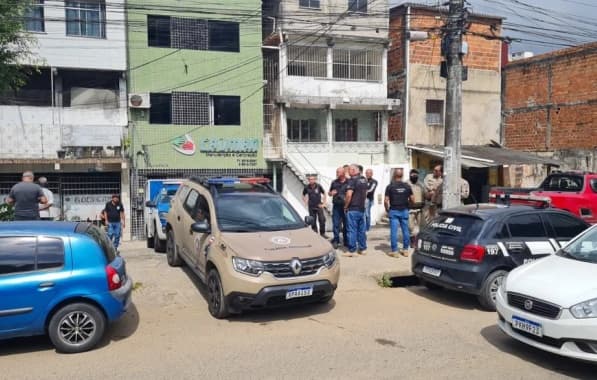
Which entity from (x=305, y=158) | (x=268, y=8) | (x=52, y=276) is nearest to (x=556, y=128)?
(x=305, y=158)

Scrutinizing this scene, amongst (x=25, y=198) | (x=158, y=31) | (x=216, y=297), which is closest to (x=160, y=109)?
(x=158, y=31)

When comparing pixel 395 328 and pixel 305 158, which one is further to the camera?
pixel 305 158

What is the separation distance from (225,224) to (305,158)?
42.9 ft

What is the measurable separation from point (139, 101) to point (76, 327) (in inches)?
543

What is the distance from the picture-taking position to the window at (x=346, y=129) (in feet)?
70.7

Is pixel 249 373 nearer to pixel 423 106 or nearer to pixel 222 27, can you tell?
pixel 222 27

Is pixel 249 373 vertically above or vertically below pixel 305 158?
below

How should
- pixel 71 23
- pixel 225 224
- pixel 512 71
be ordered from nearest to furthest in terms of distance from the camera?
pixel 225 224 → pixel 71 23 → pixel 512 71

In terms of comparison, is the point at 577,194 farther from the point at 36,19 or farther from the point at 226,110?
the point at 36,19

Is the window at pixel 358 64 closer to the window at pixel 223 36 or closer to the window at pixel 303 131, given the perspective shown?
the window at pixel 303 131

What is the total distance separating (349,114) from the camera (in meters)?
21.5

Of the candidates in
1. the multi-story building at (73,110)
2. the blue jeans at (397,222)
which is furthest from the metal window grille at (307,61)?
the blue jeans at (397,222)

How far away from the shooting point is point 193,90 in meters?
18.8

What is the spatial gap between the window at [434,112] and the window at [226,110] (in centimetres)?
874
